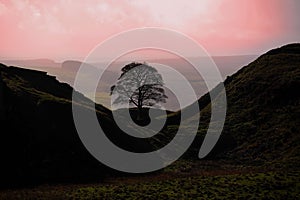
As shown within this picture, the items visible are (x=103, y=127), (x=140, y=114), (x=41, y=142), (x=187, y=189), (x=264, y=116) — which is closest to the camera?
(x=187, y=189)

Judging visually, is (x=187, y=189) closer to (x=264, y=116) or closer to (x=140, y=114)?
(x=264, y=116)

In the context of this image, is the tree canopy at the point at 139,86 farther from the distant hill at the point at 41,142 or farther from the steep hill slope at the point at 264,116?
the distant hill at the point at 41,142

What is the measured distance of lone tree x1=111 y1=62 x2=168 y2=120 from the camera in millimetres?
73812

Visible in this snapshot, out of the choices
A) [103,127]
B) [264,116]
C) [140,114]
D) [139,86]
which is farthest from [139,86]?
[264,116]

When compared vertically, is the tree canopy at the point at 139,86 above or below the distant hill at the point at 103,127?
above

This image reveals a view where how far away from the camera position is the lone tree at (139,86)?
2906 inches

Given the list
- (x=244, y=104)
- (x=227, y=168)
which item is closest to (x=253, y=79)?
Answer: (x=244, y=104)

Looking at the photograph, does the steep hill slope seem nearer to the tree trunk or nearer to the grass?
the tree trunk

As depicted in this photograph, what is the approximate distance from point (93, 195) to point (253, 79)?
6232 centimetres

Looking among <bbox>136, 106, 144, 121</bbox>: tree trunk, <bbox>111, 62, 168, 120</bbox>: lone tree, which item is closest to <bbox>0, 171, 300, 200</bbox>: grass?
<bbox>136, 106, 144, 121</bbox>: tree trunk

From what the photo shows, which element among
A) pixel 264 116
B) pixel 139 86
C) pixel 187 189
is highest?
pixel 139 86

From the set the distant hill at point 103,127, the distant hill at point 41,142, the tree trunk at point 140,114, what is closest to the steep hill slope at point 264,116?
the distant hill at point 103,127

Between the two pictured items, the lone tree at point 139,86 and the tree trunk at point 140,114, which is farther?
the tree trunk at point 140,114

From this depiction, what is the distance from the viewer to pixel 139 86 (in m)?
74.1
